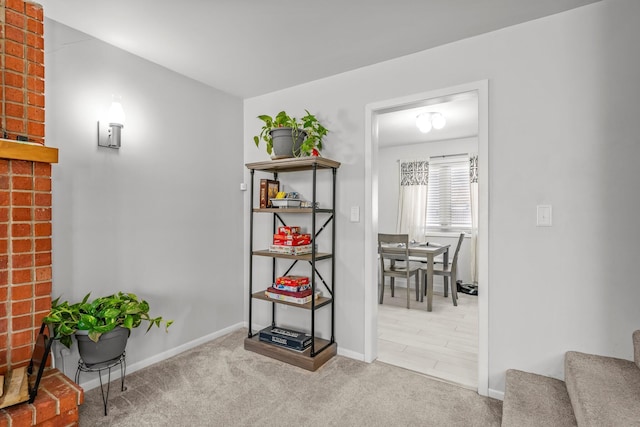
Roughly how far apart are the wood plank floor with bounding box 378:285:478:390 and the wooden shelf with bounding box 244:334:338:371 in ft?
1.48

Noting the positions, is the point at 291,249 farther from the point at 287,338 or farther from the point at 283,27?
the point at 283,27

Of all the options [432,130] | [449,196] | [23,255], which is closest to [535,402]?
[23,255]

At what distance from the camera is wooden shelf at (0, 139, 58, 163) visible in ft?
5.24

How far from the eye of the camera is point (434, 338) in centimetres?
322

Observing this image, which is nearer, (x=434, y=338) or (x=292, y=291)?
Answer: (x=292, y=291)

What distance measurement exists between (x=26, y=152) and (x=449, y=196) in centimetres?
525

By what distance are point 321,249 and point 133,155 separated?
1.65 m

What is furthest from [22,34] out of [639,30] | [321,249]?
[639,30]

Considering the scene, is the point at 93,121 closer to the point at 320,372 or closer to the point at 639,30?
the point at 320,372

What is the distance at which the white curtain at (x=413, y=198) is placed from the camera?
5.66 meters

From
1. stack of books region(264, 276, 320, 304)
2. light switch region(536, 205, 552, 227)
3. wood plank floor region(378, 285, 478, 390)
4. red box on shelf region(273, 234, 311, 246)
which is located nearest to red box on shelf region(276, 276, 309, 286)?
stack of books region(264, 276, 320, 304)

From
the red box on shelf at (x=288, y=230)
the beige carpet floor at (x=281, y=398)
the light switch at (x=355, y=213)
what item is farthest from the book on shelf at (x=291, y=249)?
the beige carpet floor at (x=281, y=398)

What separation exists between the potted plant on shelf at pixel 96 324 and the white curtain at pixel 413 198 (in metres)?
4.48

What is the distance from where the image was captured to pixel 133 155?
2.52 metres
